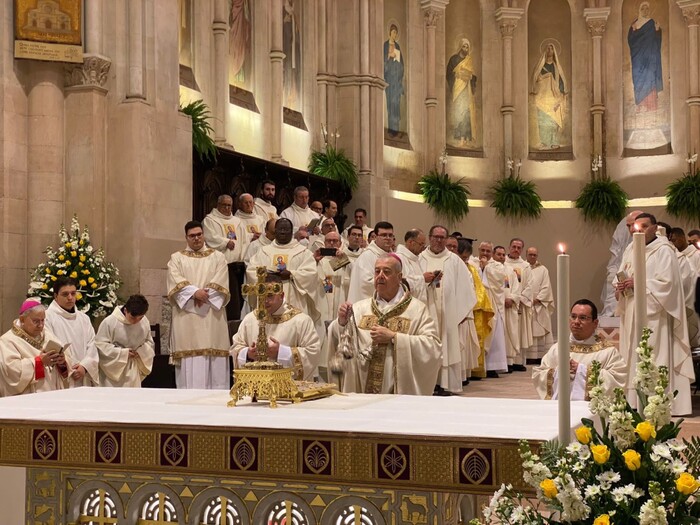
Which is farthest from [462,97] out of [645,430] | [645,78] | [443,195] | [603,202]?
[645,430]

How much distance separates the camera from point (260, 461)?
369cm

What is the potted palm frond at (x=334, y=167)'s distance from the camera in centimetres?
1866

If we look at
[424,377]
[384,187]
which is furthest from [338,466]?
[384,187]

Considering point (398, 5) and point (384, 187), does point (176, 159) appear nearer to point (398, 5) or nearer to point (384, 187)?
point (384, 187)

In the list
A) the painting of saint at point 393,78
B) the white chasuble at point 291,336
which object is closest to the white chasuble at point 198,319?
the white chasuble at point 291,336

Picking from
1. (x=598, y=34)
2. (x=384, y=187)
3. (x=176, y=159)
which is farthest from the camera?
(x=598, y=34)

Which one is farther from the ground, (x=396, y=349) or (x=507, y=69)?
(x=507, y=69)

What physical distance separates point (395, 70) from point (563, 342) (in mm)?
19676

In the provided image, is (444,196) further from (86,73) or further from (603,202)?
(86,73)

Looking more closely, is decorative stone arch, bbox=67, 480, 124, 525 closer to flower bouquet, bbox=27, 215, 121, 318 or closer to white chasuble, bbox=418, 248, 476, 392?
flower bouquet, bbox=27, 215, 121, 318

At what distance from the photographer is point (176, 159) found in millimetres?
12852

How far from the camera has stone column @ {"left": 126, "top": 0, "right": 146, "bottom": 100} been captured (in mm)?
12125

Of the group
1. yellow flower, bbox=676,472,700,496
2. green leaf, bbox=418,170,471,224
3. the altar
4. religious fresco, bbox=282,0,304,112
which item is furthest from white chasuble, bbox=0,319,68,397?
green leaf, bbox=418,170,471,224

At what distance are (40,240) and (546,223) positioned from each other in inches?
533
